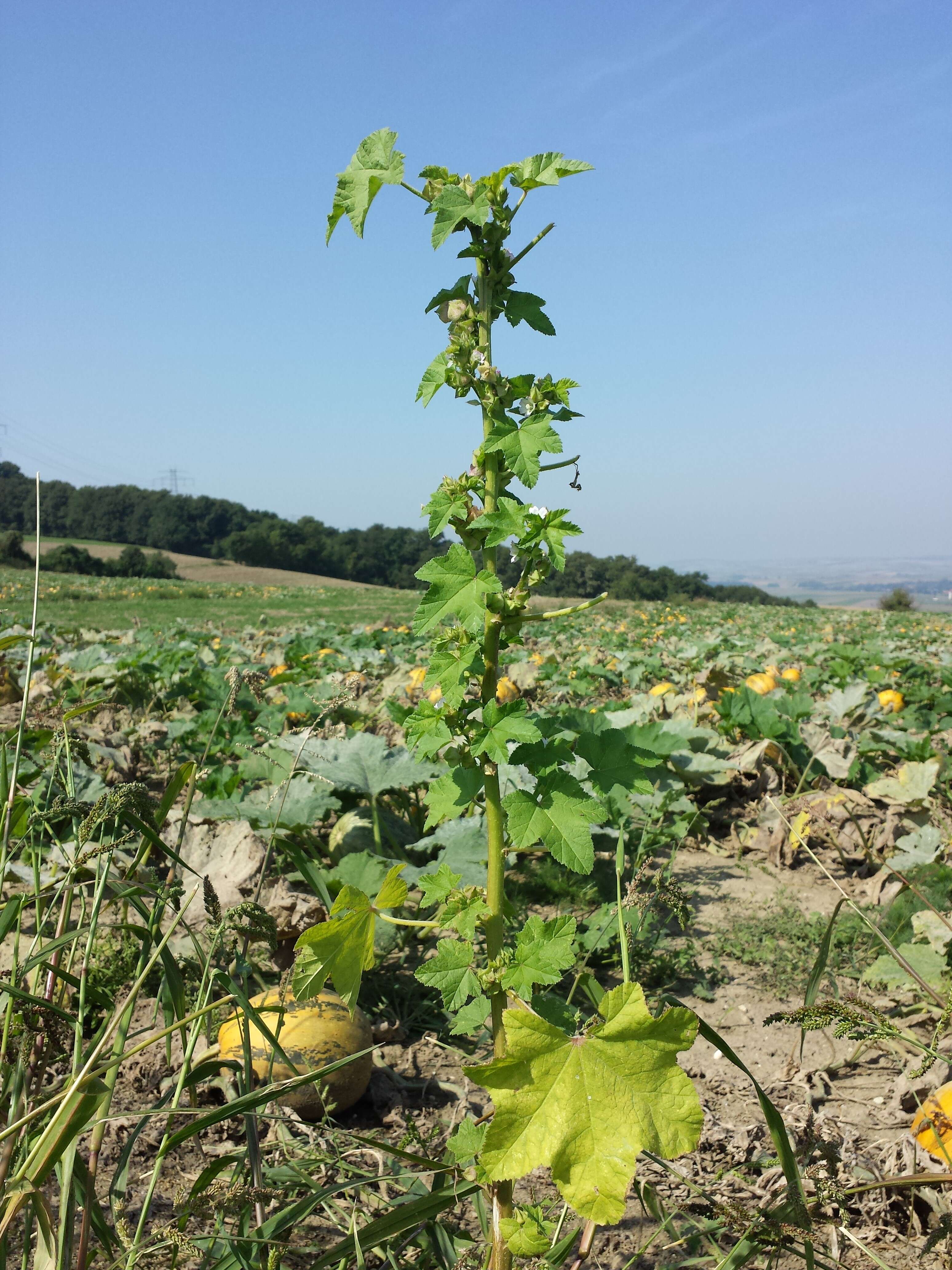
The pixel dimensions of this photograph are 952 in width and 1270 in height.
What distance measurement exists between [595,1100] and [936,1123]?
1031mm

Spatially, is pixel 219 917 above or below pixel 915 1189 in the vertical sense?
above

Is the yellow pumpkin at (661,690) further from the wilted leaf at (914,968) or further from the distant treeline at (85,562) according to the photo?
the distant treeline at (85,562)

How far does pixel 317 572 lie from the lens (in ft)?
192

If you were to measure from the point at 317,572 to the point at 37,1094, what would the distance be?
58416 mm


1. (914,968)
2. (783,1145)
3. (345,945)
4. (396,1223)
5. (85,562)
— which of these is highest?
(85,562)

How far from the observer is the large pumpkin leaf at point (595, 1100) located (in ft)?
2.97

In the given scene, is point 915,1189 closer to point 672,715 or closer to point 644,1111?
point 644,1111

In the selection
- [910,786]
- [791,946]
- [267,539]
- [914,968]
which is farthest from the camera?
[267,539]

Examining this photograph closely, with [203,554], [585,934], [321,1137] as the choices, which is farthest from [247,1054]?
[203,554]

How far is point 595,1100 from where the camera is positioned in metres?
0.94

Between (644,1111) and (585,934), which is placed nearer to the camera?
(644,1111)

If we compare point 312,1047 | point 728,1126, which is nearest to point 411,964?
point 312,1047

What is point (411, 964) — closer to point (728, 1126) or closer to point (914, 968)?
point (728, 1126)

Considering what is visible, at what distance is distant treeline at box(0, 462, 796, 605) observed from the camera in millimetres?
36906
